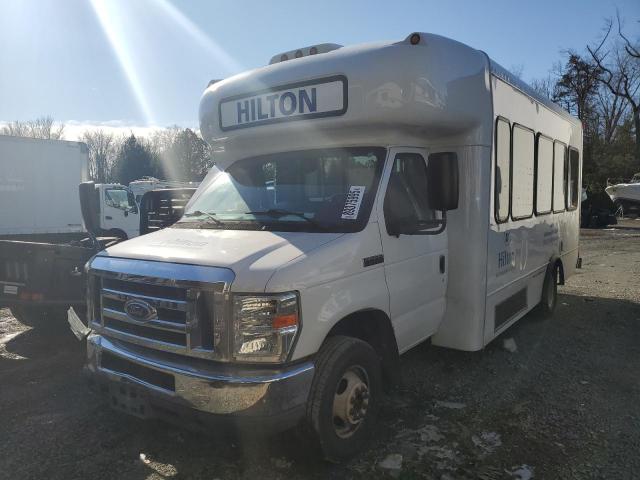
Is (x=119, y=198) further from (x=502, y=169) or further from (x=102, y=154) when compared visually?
(x=102, y=154)

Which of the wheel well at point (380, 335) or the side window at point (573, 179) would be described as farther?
the side window at point (573, 179)

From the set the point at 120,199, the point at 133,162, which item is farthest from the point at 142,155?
the point at 120,199

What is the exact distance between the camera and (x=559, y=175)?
730 centimetres

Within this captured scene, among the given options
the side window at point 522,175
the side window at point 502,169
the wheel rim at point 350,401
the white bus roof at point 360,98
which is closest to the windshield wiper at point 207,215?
the white bus roof at point 360,98

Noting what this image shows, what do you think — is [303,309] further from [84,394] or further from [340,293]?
[84,394]

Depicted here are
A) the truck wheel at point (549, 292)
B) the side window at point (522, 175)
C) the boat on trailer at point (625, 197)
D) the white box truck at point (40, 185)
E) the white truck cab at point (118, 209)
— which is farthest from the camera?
the boat on trailer at point (625, 197)

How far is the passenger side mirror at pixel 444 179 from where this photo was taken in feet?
12.7

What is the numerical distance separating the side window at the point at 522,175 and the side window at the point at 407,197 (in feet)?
5.18

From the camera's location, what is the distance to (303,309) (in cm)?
301

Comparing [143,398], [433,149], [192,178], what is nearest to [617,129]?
[192,178]

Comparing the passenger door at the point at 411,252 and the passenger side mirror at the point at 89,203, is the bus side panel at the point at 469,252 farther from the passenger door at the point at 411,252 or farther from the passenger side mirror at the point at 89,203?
the passenger side mirror at the point at 89,203

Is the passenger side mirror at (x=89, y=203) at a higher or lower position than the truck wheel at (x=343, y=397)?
higher

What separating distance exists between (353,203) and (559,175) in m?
4.90

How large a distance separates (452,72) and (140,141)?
59760 mm
